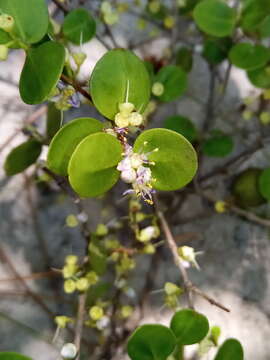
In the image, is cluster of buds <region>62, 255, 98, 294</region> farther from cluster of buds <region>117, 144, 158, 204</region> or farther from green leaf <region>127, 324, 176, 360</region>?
cluster of buds <region>117, 144, 158, 204</region>

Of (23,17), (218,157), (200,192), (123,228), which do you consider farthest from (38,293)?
(23,17)

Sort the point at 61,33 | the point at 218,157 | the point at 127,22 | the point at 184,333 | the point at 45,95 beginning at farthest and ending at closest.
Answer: the point at 127,22
the point at 218,157
the point at 61,33
the point at 184,333
the point at 45,95

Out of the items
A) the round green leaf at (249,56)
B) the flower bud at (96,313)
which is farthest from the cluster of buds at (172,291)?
the round green leaf at (249,56)

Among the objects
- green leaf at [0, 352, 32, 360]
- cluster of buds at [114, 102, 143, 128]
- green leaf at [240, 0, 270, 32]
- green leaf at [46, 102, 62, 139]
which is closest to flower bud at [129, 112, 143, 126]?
cluster of buds at [114, 102, 143, 128]

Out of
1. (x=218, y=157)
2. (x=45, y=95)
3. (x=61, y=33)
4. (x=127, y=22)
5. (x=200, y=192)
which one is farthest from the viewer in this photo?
(x=127, y=22)

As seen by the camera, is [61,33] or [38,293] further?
[38,293]

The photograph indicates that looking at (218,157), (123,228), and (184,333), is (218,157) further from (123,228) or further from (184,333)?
(184,333)

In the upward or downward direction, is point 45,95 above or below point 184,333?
above

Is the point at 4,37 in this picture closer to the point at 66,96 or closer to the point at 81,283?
the point at 66,96
